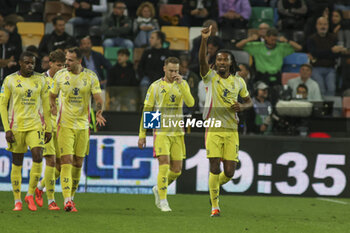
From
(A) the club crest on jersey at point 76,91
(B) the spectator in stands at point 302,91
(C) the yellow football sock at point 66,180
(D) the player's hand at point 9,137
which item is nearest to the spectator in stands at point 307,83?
(B) the spectator in stands at point 302,91

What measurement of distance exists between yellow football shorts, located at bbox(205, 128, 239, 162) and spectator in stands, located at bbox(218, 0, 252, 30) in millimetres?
7984

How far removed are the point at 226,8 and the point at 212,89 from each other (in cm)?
805

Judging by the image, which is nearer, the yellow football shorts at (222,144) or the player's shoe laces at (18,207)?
the yellow football shorts at (222,144)

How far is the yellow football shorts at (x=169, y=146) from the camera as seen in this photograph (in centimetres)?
1062

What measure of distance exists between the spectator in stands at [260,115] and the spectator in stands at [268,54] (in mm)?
1363

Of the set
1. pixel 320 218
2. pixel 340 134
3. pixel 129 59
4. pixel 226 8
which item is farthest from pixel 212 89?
pixel 226 8

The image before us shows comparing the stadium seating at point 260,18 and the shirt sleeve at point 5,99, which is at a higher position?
the stadium seating at point 260,18

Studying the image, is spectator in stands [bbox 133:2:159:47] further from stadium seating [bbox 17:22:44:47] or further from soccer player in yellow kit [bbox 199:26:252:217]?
soccer player in yellow kit [bbox 199:26:252:217]

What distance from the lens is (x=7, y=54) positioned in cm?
1555

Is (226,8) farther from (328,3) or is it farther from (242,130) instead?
(242,130)

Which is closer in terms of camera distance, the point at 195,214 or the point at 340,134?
the point at 195,214

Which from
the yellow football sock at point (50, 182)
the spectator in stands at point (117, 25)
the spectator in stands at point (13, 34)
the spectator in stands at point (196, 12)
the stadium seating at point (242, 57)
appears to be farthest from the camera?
the spectator in stands at point (196, 12)

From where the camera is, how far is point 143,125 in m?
10.5

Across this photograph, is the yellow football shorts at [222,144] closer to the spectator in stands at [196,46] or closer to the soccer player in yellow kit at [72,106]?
the soccer player in yellow kit at [72,106]
